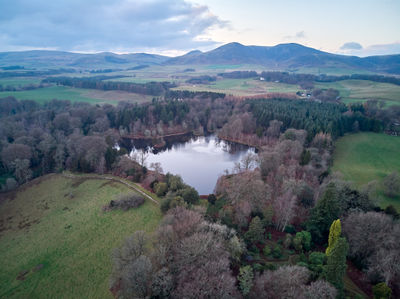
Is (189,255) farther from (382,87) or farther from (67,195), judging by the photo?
(382,87)

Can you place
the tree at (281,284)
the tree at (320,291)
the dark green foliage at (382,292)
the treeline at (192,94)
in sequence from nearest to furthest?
the tree at (320,291) < the tree at (281,284) < the dark green foliage at (382,292) < the treeline at (192,94)

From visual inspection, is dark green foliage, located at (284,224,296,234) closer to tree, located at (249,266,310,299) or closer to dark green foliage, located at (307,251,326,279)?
dark green foliage, located at (307,251,326,279)

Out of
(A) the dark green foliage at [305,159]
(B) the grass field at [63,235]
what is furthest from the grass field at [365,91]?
(B) the grass field at [63,235]

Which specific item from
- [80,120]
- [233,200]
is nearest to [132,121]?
[80,120]

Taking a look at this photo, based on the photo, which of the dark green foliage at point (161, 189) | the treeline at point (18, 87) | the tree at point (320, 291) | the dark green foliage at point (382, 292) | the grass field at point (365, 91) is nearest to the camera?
→ the tree at point (320, 291)

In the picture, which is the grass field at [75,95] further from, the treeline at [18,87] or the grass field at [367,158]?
the grass field at [367,158]
